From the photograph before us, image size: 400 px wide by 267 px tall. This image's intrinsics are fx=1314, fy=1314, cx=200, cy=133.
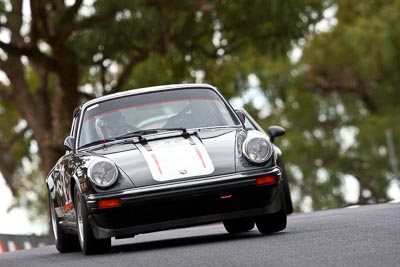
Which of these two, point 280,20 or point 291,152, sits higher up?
point 280,20

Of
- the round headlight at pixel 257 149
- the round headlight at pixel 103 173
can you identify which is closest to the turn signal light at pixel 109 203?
the round headlight at pixel 103 173

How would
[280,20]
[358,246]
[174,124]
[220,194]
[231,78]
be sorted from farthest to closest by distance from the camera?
[231,78] < [280,20] < [174,124] < [220,194] < [358,246]

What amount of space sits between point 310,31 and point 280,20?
1141mm

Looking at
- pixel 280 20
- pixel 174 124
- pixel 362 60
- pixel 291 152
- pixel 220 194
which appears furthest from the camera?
pixel 291 152

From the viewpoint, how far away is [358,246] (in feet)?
29.6

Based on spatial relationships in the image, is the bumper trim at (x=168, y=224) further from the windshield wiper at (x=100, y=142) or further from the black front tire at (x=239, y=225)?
the black front tire at (x=239, y=225)

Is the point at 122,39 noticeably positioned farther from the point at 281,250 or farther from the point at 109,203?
the point at 281,250

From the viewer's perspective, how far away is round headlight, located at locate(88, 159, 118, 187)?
11.0 meters

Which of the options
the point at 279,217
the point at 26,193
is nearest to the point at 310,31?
the point at 279,217

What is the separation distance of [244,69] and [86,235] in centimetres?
2912

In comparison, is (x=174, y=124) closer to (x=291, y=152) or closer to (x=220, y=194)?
(x=220, y=194)

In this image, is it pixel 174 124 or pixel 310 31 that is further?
pixel 310 31

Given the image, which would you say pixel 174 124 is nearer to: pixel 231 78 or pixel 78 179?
pixel 78 179

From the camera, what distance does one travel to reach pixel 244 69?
40.2 m
